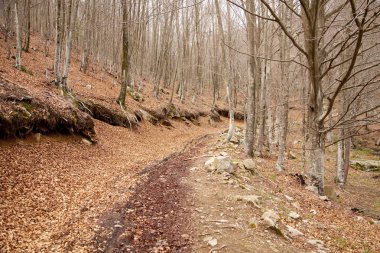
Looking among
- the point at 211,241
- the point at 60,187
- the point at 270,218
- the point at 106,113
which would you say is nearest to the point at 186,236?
the point at 211,241

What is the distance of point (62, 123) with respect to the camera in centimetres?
1126

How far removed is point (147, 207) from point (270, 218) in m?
2.91

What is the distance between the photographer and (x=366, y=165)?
1927 cm

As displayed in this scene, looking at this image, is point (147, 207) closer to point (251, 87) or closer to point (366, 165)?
point (251, 87)

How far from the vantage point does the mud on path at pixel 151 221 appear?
5.25 metres

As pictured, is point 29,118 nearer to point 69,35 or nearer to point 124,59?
point 69,35

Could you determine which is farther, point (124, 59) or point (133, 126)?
point (124, 59)

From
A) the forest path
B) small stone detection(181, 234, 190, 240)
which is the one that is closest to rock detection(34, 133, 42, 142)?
the forest path

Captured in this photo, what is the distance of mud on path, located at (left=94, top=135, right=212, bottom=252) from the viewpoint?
207 inches

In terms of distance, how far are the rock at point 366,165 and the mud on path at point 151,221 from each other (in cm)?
1563

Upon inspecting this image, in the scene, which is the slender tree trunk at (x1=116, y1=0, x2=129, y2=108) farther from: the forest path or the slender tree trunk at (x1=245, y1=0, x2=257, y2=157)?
the slender tree trunk at (x1=245, y1=0, x2=257, y2=157)

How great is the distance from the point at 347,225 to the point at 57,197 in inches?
286

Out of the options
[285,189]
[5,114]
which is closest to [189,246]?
[285,189]

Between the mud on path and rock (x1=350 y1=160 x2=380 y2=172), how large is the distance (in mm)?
15634
